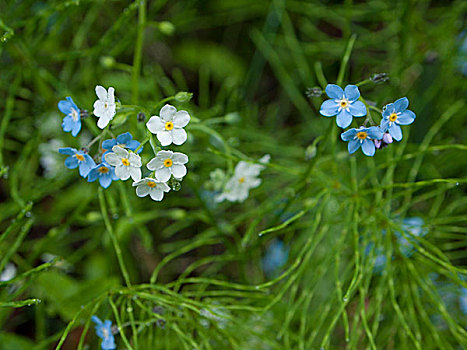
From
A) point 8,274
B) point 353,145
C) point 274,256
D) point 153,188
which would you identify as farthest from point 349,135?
point 8,274

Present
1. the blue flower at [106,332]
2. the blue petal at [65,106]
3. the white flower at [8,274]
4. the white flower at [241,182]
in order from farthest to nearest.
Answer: the white flower at [8,274] → the white flower at [241,182] → the blue flower at [106,332] → the blue petal at [65,106]

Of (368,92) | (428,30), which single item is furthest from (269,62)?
(428,30)

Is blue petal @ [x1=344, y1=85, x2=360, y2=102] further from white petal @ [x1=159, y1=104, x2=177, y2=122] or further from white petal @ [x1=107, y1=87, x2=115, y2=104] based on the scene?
white petal @ [x1=107, y1=87, x2=115, y2=104]

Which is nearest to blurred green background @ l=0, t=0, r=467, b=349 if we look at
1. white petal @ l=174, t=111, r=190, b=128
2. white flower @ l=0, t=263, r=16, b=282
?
white flower @ l=0, t=263, r=16, b=282

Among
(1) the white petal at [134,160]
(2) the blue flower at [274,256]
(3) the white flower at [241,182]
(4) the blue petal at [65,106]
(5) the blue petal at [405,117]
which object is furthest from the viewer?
(2) the blue flower at [274,256]

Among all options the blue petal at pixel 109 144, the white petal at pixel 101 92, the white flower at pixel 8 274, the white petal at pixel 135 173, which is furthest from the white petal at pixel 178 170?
the white flower at pixel 8 274

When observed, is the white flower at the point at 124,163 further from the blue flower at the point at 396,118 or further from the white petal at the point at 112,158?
the blue flower at the point at 396,118
